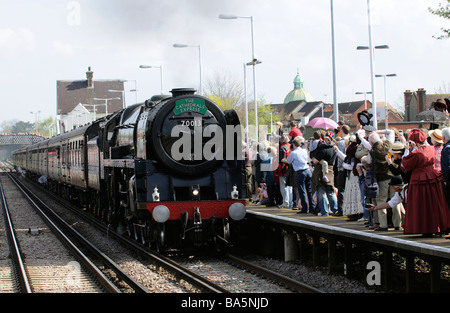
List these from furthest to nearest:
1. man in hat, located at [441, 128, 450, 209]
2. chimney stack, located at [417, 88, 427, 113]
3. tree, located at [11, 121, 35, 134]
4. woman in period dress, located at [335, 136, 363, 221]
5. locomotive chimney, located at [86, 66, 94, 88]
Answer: tree, located at [11, 121, 35, 134] < locomotive chimney, located at [86, 66, 94, 88] < chimney stack, located at [417, 88, 427, 113] < woman in period dress, located at [335, 136, 363, 221] < man in hat, located at [441, 128, 450, 209]

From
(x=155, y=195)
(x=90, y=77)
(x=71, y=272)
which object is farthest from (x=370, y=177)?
(x=90, y=77)

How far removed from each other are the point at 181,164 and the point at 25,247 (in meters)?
5.21

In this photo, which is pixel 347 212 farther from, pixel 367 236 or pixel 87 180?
pixel 87 180

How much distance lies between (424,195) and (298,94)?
481 ft

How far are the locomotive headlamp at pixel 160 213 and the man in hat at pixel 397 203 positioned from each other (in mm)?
3901

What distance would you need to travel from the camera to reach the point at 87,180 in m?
20.7

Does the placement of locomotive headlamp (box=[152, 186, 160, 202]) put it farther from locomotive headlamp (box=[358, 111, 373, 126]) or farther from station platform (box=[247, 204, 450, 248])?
locomotive headlamp (box=[358, 111, 373, 126])

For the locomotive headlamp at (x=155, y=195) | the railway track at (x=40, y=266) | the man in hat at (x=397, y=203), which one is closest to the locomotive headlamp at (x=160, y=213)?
the locomotive headlamp at (x=155, y=195)

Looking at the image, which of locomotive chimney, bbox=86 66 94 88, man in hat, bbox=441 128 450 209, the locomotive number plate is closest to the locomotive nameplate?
the locomotive number plate

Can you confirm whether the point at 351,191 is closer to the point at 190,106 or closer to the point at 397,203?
the point at 397,203

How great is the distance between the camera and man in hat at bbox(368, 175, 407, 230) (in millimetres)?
9734

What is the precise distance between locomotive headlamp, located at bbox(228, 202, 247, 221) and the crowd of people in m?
1.74

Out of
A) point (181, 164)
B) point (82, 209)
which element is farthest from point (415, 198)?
point (82, 209)

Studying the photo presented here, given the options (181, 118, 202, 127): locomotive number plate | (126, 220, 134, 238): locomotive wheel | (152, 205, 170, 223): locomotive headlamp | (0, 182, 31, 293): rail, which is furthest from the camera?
(126, 220, 134, 238): locomotive wheel
